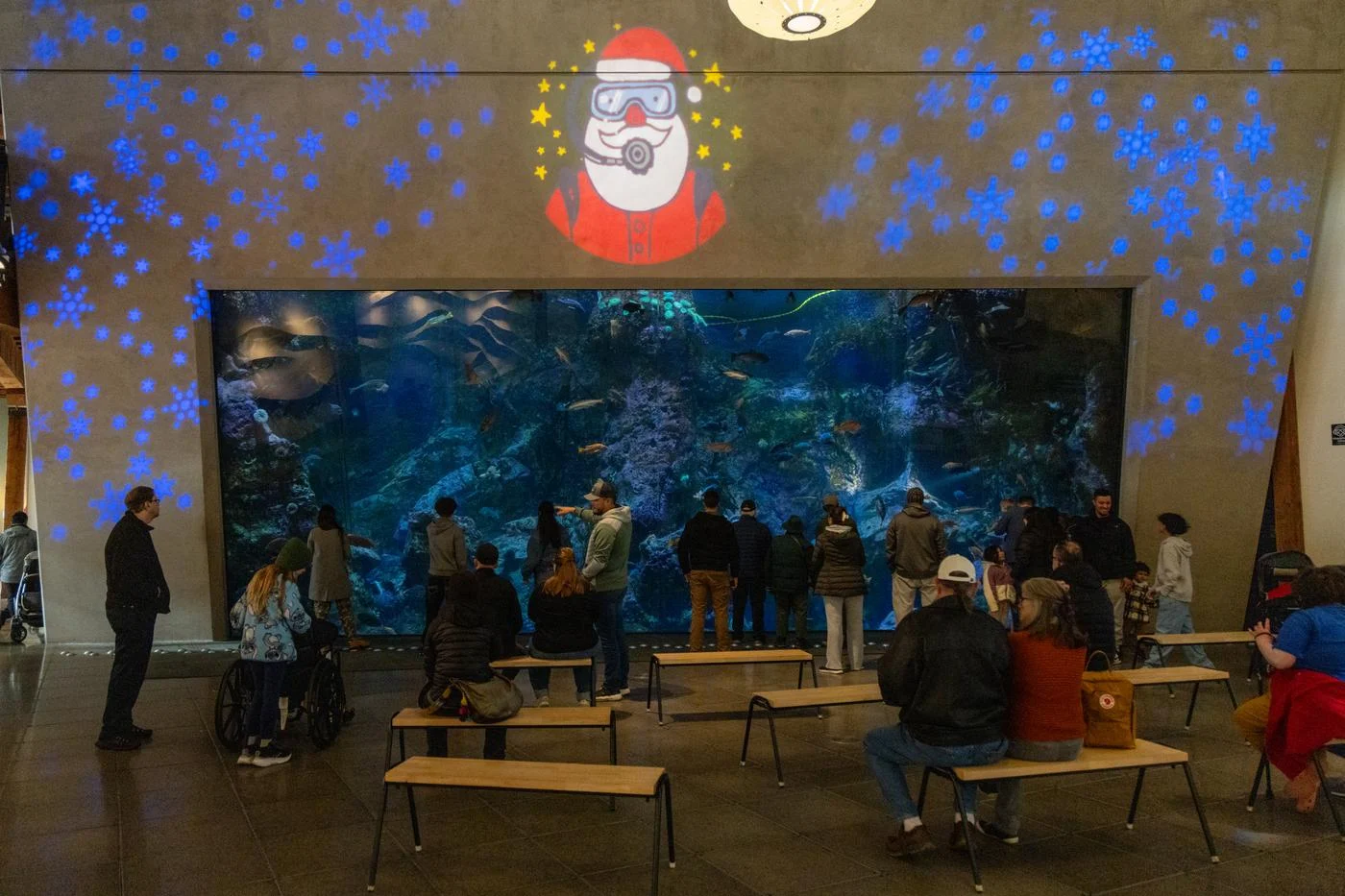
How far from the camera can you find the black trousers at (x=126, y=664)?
6.45 m

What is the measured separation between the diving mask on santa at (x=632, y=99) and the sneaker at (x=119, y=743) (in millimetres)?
7200

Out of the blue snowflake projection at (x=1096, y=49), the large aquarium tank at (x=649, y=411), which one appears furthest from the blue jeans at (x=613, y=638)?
the blue snowflake projection at (x=1096, y=49)

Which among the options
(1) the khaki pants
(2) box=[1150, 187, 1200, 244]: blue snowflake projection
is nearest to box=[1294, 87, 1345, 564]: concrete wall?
(2) box=[1150, 187, 1200, 244]: blue snowflake projection

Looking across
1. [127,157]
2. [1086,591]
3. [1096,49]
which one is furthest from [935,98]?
[127,157]

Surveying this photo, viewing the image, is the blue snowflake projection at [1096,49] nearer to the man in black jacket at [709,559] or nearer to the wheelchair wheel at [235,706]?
the man in black jacket at [709,559]

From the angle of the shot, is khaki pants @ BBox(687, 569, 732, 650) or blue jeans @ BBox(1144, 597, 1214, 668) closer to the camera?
blue jeans @ BBox(1144, 597, 1214, 668)

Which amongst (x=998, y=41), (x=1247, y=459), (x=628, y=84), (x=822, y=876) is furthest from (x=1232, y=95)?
(x=822, y=876)

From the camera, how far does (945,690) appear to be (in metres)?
4.24

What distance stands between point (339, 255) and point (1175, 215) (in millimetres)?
8972

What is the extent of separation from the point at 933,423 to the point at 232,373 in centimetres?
828

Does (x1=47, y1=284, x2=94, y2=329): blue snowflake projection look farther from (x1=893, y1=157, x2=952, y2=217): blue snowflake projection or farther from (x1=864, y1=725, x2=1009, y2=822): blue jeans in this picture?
(x1=864, y1=725, x2=1009, y2=822): blue jeans

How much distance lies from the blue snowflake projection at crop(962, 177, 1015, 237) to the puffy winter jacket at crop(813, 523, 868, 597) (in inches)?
153

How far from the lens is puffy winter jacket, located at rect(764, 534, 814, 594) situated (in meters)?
10.1

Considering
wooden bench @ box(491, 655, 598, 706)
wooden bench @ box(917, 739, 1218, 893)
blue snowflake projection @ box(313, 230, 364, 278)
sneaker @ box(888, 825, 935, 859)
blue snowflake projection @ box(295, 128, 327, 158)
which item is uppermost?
blue snowflake projection @ box(295, 128, 327, 158)
